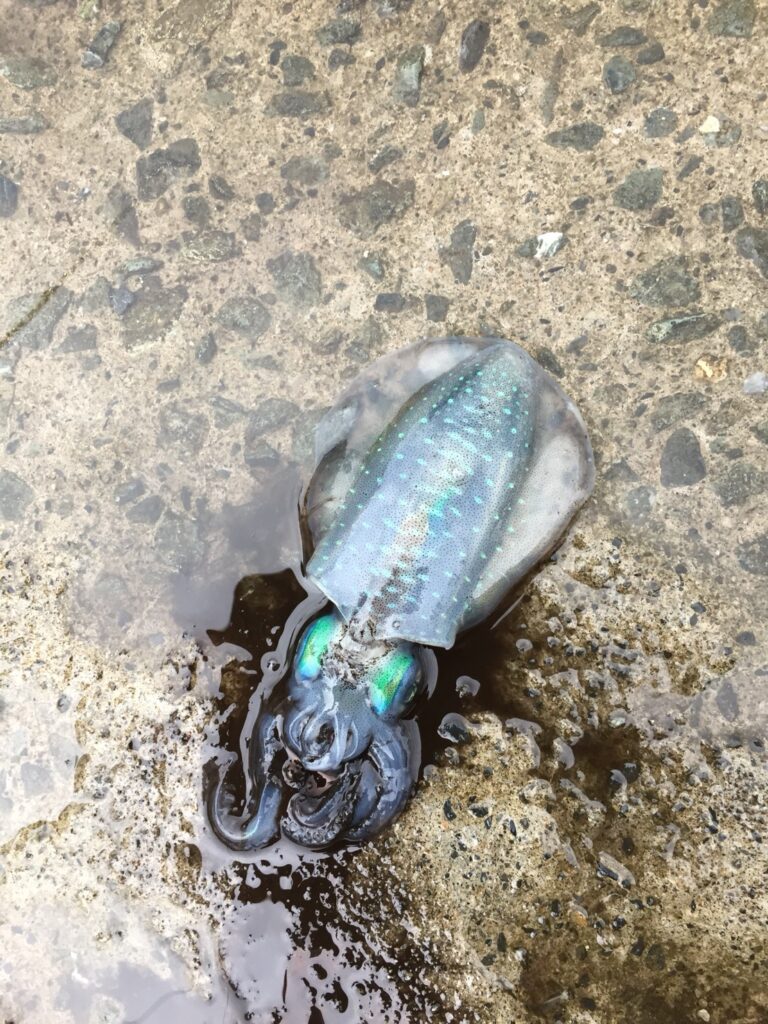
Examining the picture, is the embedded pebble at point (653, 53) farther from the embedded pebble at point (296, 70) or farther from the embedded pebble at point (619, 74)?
the embedded pebble at point (296, 70)

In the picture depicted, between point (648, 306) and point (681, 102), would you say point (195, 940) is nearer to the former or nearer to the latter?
point (648, 306)

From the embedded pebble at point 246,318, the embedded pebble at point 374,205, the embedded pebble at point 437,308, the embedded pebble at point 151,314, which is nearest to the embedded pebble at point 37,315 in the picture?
the embedded pebble at point 151,314

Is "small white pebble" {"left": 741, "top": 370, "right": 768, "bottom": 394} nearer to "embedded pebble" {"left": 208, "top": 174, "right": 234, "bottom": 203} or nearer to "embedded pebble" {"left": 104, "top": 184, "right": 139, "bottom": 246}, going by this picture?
"embedded pebble" {"left": 208, "top": 174, "right": 234, "bottom": 203}

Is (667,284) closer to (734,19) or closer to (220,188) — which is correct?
(734,19)

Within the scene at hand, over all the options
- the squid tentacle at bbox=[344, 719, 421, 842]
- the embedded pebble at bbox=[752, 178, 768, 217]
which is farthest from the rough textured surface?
the squid tentacle at bbox=[344, 719, 421, 842]

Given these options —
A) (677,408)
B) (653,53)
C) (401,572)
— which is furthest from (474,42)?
(401,572)
